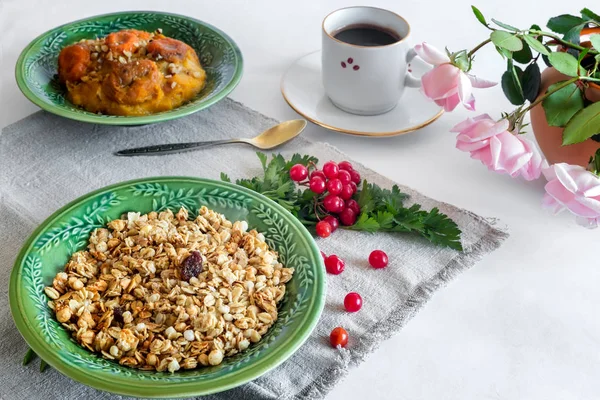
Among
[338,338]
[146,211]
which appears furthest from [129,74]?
[338,338]

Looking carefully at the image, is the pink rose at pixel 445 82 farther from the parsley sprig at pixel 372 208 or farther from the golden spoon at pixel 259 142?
the golden spoon at pixel 259 142

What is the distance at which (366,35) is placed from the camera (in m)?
1.55

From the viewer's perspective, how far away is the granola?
0.98 meters

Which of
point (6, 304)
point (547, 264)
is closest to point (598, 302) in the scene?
point (547, 264)

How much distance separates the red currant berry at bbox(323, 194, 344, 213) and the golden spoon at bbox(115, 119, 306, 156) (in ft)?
0.84

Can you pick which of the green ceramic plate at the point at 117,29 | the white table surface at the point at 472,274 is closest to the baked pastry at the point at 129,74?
the green ceramic plate at the point at 117,29

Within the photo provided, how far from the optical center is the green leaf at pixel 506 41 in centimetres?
114

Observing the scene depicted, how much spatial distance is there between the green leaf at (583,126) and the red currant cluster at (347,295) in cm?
35

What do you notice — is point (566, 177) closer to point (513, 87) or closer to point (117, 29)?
point (513, 87)

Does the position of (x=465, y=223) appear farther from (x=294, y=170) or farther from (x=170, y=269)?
(x=170, y=269)

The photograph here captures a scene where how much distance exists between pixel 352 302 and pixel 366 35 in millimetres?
666

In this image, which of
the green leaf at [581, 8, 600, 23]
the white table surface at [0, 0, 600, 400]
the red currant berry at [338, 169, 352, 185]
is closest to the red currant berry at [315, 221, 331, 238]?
the red currant berry at [338, 169, 352, 185]

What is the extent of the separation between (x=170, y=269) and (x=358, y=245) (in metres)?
0.36

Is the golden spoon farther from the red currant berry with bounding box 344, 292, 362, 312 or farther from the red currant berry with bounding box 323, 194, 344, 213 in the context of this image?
the red currant berry with bounding box 344, 292, 362, 312
